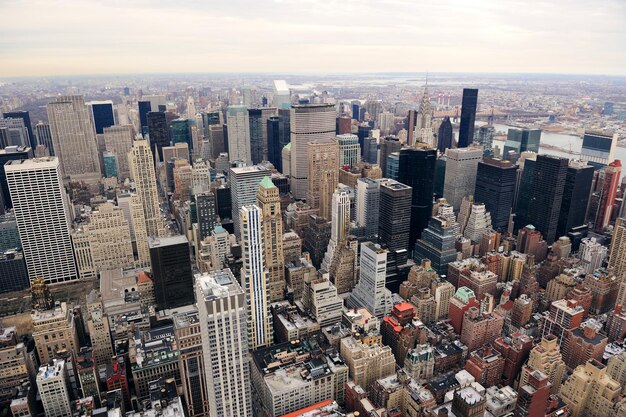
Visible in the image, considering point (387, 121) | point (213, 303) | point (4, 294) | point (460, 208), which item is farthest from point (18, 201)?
point (387, 121)

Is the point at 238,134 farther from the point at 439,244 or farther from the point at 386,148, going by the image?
the point at 439,244

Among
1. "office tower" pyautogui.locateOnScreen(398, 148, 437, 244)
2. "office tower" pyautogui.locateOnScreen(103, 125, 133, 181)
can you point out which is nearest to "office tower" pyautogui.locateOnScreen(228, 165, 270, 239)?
"office tower" pyautogui.locateOnScreen(398, 148, 437, 244)

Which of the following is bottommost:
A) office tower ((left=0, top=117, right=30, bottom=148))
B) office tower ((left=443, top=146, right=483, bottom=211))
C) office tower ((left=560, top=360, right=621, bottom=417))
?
office tower ((left=560, top=360, right=621, bottom=417))

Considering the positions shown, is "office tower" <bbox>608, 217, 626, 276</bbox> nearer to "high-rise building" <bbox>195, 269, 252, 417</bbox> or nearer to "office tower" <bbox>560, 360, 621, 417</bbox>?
"office tower" <bbox>560, 360, 621, 417</bbox>

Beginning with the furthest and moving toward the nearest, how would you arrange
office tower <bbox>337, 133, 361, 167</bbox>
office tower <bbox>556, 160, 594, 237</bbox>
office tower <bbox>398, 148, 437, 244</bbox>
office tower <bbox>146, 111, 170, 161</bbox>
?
1. office tower <bbox>146, 111, 170, 161</bbox>
2. office tower <bbox>337, 133, 361, 167</bbox>
3. office tower <bbox>398, 148, 437, 244</bbox>
4. office tower <bbox>556, 160, 594, 237</bbox>

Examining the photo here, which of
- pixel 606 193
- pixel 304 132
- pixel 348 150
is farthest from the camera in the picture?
pixel 348 150

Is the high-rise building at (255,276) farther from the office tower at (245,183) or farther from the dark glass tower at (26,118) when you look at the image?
the dark glass tower at (26,118)

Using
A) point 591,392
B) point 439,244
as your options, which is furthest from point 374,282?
point 591,392
